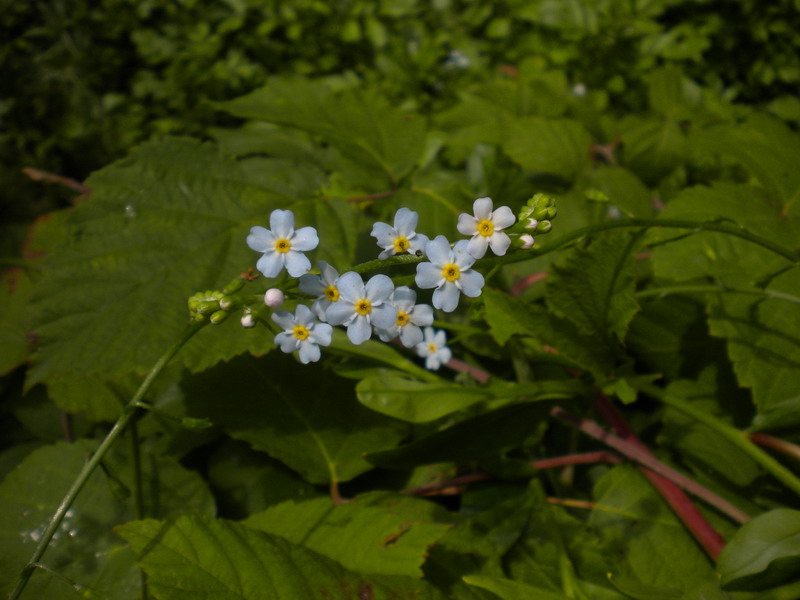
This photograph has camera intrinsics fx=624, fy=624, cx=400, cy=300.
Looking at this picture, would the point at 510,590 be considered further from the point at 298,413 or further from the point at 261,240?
the point at 261,240

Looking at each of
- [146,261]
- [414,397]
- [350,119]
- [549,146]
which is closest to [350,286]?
[414,397]

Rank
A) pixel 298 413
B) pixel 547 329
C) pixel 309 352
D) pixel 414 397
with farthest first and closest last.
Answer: pixel 298 413
pixel 547 329
pixel 414 397
pixel 309 352

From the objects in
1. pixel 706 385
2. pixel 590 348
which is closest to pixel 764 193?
pixel 706 385

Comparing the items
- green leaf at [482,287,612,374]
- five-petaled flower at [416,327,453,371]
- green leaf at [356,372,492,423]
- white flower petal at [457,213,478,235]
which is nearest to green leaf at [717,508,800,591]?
green leaf at [482,287,612,374]

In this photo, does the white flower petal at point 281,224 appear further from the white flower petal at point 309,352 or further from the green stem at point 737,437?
the green stem at point 737,437

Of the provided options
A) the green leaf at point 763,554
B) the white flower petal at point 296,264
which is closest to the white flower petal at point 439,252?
the white flower petal at point 296,264
